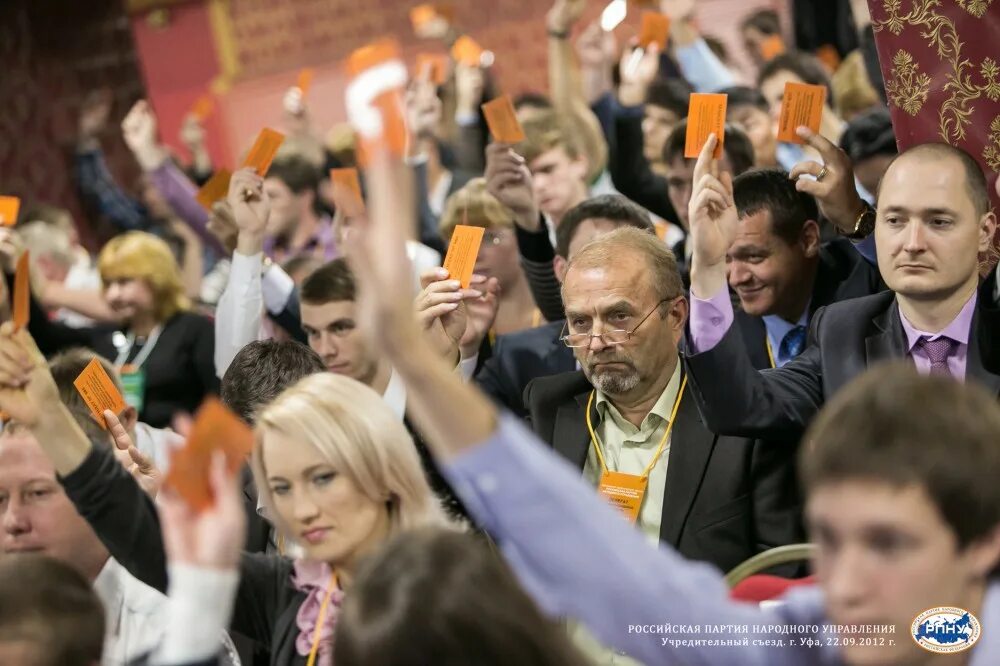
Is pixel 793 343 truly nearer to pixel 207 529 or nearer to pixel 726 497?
pixel 726 497

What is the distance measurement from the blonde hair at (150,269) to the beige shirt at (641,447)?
94.1 inches

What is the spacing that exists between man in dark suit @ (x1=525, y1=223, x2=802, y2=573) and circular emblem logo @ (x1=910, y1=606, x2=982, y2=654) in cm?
124

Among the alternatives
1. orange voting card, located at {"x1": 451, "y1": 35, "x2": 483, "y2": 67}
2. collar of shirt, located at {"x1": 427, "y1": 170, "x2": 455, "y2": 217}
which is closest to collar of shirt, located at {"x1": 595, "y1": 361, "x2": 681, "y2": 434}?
orange voting card, located at {"x1": 451, "y1": 35, "x2": 483, "y2": 67}

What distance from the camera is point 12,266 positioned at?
4414 mm

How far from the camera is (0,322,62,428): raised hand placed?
Answer: 199 centimetres

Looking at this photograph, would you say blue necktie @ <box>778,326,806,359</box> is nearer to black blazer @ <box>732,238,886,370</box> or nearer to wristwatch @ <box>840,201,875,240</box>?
black blazer @ <box>732,238,886,370</box>

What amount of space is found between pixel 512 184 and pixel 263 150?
712 mm

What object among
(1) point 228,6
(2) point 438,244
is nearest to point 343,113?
(1) point 228,6

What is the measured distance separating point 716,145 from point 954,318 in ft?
1.85

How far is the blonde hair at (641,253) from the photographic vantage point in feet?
9.56

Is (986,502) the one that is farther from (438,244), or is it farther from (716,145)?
(438,244)

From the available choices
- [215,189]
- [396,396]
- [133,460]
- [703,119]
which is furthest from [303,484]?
[215,189]

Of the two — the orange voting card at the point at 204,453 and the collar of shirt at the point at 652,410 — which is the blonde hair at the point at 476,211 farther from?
the orange voting card at the point at 204,453

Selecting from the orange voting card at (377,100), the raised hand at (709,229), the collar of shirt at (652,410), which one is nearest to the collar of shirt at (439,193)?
the collar of shirt at (652,410)
